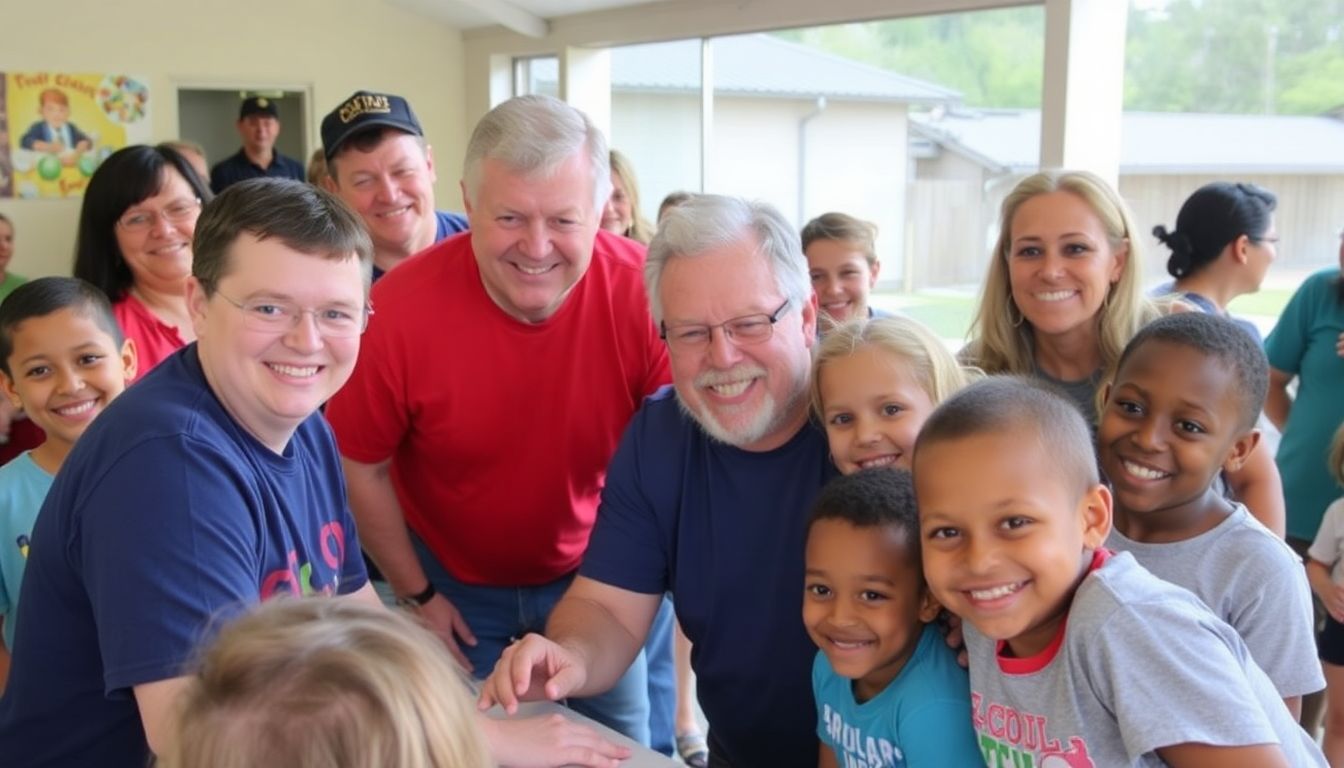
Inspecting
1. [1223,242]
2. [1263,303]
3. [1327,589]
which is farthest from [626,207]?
[1327,589]

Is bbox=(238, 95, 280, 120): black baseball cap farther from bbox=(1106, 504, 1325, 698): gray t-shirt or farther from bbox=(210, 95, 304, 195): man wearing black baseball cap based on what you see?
bbox=(1106, 504, 1325, 698): gray t-shirt

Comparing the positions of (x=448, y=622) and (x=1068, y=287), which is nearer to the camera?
(x=1068, y=287)

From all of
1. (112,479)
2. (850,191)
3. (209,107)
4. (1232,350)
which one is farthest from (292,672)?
(209,107)

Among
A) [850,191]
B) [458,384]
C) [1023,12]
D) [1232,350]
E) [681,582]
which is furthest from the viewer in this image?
[850,191]

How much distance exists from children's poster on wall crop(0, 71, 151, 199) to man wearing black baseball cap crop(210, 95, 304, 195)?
81 centimetres

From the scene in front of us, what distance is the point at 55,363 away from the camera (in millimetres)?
2498

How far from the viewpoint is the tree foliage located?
12.5 feet

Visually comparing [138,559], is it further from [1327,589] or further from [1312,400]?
[1312,400]

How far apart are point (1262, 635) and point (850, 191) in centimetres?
481

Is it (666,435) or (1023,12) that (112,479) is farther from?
(1023,12)

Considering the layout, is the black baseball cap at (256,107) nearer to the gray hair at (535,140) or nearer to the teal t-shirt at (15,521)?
the teal t-shirt at (15,521)

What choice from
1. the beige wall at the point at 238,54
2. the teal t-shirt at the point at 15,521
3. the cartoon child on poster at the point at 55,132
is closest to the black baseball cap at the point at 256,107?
the beige wall at the point at 238,54

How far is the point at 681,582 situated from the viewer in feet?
6.48

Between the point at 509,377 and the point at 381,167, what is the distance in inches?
37.4
